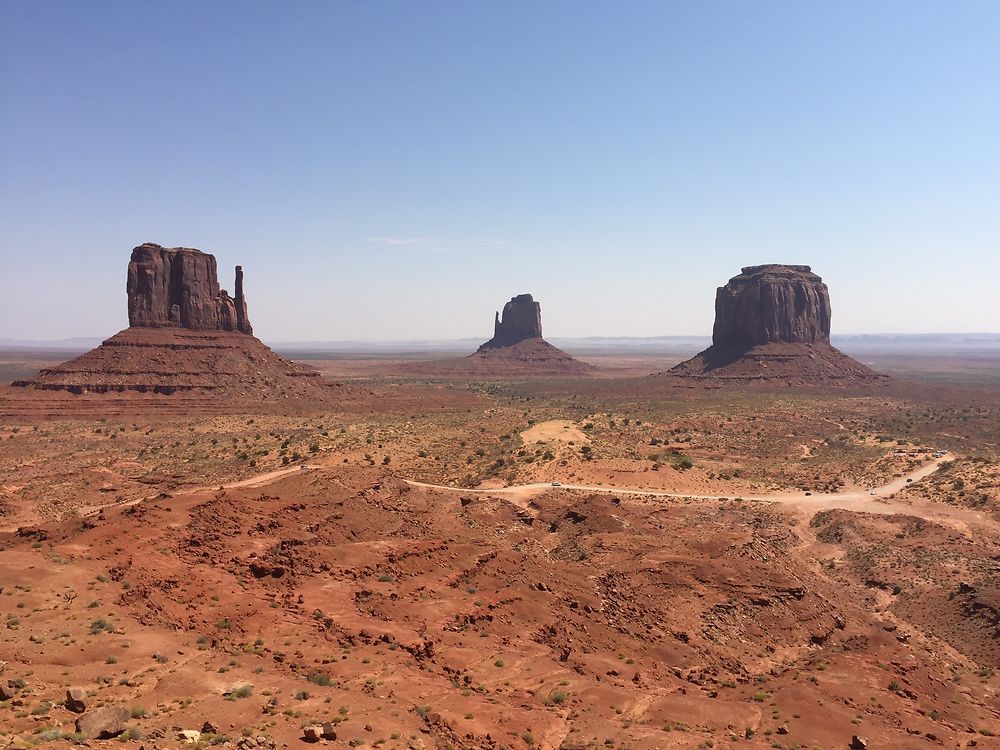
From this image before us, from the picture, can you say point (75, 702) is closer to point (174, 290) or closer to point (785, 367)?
point (174, 290)

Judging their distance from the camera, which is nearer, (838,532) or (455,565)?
(455,565)

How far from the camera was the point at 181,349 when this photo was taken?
8956cm

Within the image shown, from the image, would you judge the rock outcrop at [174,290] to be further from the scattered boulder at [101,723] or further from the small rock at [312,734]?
the small rock at [312,734]

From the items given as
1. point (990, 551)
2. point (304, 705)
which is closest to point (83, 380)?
point (304, 705)

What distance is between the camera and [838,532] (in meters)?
35.9

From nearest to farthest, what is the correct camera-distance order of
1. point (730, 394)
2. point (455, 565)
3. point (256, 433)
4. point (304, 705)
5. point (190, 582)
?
1. point (304, 705)
2. point (190, 582)
3. point (455, 565)
4. point (256, 433)
5. point (730, 394)

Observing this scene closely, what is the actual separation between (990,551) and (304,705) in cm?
3571

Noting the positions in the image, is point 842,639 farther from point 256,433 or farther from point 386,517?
point 256,433

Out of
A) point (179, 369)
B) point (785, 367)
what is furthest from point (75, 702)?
point (785, 367)

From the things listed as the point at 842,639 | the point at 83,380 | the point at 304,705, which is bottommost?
the point at 842,639

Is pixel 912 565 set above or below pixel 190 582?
below

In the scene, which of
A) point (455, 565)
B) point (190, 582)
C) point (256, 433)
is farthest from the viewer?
point (256, 433)

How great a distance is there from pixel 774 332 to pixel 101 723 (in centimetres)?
Result: 14289

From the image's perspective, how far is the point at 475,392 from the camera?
400 feet
